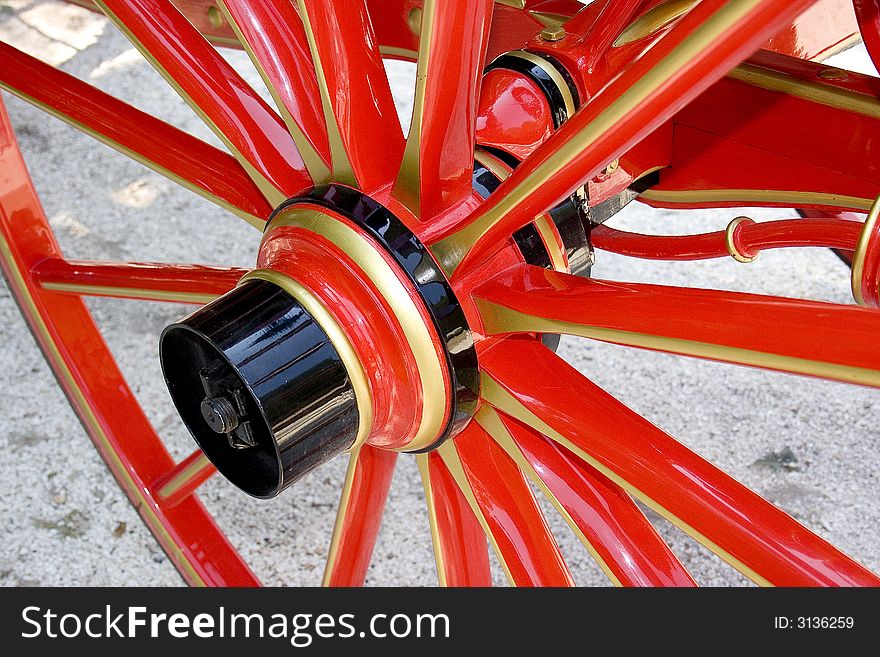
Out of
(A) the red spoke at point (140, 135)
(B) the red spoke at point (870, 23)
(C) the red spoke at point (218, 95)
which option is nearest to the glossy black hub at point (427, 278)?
(C) the red spoke at point (218, 95)

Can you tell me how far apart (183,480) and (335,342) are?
0.54m

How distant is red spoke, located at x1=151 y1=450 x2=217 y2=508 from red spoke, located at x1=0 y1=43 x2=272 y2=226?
31cm

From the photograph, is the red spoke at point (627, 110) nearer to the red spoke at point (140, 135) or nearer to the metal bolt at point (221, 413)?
the metal bolt at point (221, 413)

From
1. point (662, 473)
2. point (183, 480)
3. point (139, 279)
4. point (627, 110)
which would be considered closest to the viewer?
point (627, 110)

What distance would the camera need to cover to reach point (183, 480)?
1.12 meters

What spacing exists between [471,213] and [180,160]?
0.37 meters

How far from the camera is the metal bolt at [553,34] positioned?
804mm

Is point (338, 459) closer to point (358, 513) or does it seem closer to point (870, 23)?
point (358, 513)

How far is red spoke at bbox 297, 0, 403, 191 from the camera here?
67 cm

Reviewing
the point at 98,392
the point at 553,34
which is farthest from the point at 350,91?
the point at 98,392

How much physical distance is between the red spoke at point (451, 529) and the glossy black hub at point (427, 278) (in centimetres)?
16
